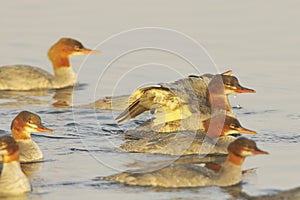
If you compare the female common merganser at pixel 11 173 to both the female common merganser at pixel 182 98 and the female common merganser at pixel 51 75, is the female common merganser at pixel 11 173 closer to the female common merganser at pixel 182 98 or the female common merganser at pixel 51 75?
the female common merganser at pixel 182 98

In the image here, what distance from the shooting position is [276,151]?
13.3m

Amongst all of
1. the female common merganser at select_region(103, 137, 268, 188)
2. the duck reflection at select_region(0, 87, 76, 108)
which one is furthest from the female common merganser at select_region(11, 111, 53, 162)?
the duck reflection at select_region(0, 87, 76, 108)

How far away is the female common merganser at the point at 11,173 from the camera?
35.6 ft

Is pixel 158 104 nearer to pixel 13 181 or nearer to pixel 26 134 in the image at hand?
pixel 26 134

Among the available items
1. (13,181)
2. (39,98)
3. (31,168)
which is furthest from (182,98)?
(13,181)

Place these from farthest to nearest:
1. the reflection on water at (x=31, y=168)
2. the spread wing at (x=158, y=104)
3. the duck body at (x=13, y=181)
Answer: the spread wing at (x=158, y=104), the reflection on water at (x=31, y=168), the duck body at (x=13, y=181)

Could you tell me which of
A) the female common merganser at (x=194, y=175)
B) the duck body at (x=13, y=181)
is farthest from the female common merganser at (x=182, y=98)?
the duck body at (x=13, y=181)

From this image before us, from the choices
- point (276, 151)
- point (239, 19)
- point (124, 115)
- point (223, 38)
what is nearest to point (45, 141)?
point (124, 115)

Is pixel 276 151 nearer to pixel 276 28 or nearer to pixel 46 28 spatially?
pixel 276 28

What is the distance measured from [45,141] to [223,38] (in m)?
6.88

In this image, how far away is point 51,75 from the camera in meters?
18.9

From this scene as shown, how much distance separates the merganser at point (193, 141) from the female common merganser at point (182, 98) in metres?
0.91

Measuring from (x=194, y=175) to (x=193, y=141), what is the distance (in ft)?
6.28

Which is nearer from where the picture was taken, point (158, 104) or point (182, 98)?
point (182, 98)
